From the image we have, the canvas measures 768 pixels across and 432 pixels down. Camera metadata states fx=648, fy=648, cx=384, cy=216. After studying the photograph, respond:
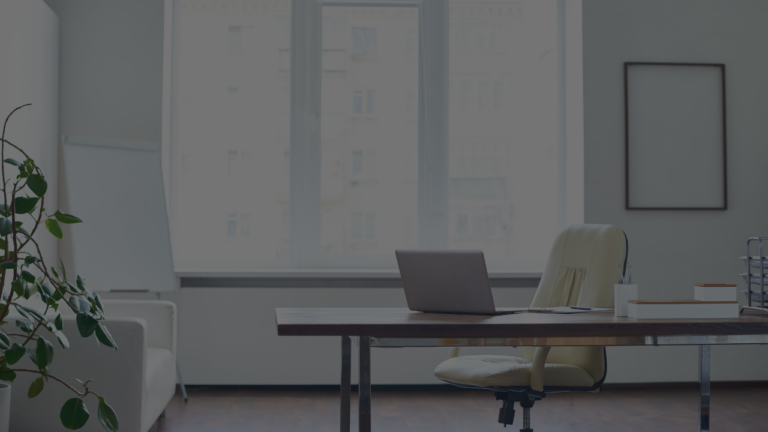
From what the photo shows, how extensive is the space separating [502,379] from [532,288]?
6.17ft

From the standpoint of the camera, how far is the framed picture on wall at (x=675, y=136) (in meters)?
3.85

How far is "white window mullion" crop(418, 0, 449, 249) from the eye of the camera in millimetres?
4027

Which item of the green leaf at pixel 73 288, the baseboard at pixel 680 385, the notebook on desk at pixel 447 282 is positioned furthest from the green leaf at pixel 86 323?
the baseboard at pixel 680 385

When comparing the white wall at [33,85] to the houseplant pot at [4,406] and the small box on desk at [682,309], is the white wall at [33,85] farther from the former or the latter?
the small box on desk at [682,309]

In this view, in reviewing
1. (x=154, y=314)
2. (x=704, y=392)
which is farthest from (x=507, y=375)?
(x=154, y=314)

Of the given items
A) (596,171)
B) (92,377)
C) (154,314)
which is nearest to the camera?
(92,377)

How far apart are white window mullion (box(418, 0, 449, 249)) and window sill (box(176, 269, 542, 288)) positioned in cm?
41

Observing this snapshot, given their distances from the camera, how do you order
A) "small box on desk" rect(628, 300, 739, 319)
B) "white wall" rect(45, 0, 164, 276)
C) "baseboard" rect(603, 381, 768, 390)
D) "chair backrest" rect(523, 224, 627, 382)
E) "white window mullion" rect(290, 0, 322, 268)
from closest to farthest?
1. "small box on desk" rect(628, 300, 739, 319)
2. "chair backrest" rect(523, 224, 627, 382)
3. "white wall" rect(45, 0, 164, 276)
4. "baseboard" rect(603, 381, 768, 390)
5. "white window mullion" rect(290, 0, 322, 268)

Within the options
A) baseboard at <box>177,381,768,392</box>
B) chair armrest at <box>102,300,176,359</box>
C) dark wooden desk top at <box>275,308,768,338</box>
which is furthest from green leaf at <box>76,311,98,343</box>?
baseboard at <box>177,381,768,392</box>

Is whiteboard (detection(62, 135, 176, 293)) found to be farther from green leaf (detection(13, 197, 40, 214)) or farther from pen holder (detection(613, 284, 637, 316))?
pen holder (detection(613, 284, 637, 316))

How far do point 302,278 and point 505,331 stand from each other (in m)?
2.21

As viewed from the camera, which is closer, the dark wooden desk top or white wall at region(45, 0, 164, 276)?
the dark wooden desk top

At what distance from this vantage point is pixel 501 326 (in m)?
1.68

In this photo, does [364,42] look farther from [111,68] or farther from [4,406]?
[4,406]
